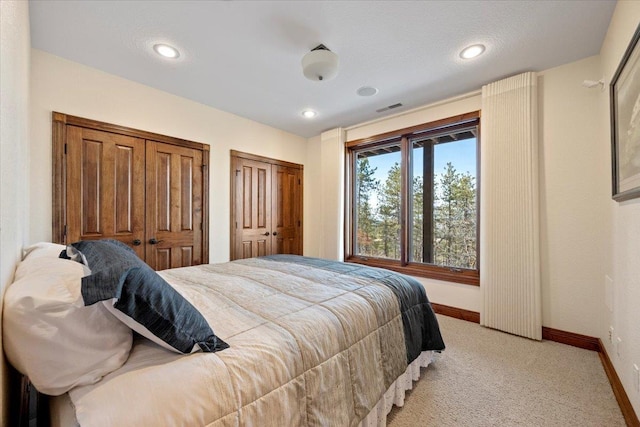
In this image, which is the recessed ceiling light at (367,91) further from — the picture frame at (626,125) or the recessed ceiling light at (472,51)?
the picture frame at (626,125)

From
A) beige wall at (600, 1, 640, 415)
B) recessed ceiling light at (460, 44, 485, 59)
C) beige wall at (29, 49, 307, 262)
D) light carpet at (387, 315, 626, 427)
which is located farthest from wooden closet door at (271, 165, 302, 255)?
beige wall at (600, 1, 640, 415)

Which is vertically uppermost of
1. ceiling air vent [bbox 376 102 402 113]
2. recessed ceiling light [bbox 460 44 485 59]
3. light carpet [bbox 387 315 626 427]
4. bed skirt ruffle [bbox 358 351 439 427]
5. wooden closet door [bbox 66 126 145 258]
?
ceiling air vent [bbox 376 102 402 113]

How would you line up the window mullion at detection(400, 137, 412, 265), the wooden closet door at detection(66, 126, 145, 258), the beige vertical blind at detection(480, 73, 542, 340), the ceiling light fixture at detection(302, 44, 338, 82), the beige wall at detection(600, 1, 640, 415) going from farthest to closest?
the window mullion at detection(400, 137, 412, 265) < the beige vertical blind at detection(480, 73, 542, 340) < the wooden closet door at detection(66, 126, 145, 258) < the ceiling light fixture at detection(302, 44, 338, 82) < the beige wall at detection(600, 1, 640, 415)

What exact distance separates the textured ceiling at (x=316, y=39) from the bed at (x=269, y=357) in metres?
1.77

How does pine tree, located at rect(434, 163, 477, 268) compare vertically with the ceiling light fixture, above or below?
below

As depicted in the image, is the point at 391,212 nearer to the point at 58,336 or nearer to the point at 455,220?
the point at 455,220

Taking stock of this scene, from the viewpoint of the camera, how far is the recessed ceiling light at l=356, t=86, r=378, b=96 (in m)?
2.98

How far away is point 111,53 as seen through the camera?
2.33 metres

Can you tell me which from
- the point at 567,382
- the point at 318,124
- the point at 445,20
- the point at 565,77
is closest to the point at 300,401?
the point at 567,382

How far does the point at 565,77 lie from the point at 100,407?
12.9 ft

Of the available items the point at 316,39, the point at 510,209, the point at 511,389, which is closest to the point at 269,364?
the point at 511,389

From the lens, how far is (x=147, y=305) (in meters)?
0.81

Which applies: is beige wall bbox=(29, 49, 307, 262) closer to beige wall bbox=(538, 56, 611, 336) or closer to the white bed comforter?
the white bed comforter

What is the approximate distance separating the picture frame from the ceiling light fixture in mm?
1821
